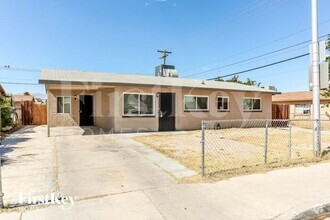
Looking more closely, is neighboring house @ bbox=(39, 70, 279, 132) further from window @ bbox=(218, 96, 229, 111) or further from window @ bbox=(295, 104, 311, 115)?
window @ bbox=(295, 104, 311, 115)

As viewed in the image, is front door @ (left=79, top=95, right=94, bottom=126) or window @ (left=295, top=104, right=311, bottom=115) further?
window @ (left=295, top=104, right=311, bottom=115)

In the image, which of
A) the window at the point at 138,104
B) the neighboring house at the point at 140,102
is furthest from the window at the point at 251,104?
the window at the point at 138,104

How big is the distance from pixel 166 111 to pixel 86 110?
677cm

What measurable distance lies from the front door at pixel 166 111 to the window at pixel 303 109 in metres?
22.3

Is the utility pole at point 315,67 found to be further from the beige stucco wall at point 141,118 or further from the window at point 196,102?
the window at point 196,102

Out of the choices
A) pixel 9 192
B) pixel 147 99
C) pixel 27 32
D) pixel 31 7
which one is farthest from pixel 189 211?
pixel 27 32

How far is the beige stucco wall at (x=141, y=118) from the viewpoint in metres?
13.5

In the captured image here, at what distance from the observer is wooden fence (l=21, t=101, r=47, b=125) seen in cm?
1939

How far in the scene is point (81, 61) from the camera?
99.4 ft

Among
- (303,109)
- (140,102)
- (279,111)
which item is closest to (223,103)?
(140,102)

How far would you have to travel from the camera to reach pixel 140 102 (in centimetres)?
1406

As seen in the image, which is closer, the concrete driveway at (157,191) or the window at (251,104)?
the concrete driveway at (157,191)

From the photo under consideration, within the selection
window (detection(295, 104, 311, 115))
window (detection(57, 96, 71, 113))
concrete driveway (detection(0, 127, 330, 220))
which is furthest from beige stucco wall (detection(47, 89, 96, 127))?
window (detection(295, 104, 311, 115))

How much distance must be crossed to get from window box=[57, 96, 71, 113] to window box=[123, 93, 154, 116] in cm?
611
